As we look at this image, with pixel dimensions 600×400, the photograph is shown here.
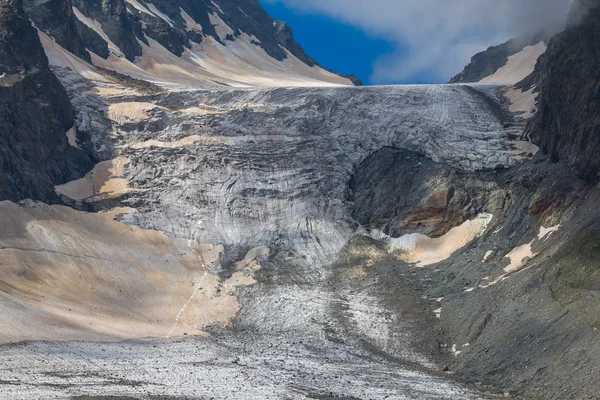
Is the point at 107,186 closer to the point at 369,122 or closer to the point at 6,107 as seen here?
the point at 6,107

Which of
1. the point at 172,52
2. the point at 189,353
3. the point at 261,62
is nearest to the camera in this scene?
the point at 189,353

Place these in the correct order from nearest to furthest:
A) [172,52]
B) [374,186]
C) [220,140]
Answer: [374,186] → [220,140] → [172,52]

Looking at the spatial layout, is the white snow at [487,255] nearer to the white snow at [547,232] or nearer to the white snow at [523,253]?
the white snow at [523,253]

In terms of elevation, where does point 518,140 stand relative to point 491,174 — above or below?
above

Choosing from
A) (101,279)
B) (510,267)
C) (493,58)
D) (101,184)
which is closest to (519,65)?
(493,58)

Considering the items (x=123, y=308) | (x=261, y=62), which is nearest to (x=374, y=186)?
(x=123, y=308)

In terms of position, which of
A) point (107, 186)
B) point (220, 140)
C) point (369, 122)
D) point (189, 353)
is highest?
point (369, 122)
